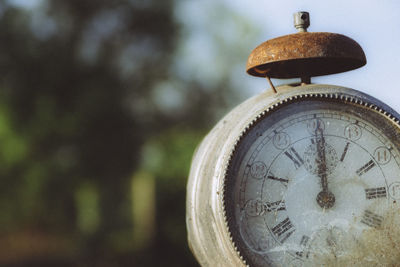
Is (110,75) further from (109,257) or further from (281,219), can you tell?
(281,219)

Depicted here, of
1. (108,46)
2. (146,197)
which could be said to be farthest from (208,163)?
(108,46)

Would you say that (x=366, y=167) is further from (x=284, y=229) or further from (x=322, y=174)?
(x=284, y=229)

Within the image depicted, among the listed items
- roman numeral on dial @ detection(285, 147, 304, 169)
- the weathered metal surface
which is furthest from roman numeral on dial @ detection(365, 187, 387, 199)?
the weathered metal surface

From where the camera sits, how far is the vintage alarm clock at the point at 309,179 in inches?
71.5

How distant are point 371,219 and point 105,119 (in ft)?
31.2

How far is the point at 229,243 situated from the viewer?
5.84 feet

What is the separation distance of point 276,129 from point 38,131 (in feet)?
30.7

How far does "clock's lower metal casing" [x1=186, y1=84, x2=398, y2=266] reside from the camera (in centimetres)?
181

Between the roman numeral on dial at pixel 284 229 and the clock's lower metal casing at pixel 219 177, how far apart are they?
0.14 meters

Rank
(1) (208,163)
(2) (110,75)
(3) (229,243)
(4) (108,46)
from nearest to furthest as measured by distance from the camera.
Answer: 1. (3) (229,243)
2. (1) (208,163)
3. (2) (110,75)
4. (4) (108,46)

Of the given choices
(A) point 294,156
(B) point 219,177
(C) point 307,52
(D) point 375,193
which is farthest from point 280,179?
(C) point 307,52

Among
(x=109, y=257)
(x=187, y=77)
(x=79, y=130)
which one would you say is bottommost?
(x=109, y=257)

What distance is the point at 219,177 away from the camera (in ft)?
5.94

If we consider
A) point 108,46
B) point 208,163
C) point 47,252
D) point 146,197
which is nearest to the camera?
point 208,163
